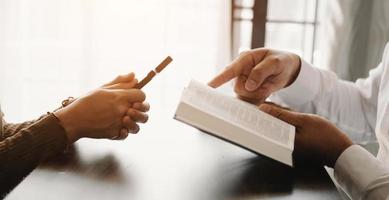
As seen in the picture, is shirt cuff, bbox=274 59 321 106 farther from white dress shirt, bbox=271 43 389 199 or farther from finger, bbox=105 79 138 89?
finger, bbox=105 79 138 89

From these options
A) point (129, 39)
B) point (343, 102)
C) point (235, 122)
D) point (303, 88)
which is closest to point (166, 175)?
point (235, 122)

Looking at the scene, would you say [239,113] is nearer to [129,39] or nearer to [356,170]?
[356,170]

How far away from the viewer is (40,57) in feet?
7.05

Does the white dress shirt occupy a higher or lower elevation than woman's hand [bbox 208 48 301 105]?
lower

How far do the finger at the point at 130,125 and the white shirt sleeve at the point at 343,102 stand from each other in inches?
18.9

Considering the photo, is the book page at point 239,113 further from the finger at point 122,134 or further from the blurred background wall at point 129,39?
the blurred background wall at point 129,39

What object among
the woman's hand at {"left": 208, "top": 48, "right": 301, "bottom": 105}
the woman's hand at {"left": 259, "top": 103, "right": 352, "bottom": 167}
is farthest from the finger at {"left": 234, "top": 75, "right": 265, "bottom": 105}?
the woman's hand at {"left": 259, "top": 103, "right": 352, "bottom": 167}

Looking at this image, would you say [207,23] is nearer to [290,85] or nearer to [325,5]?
[325,5]

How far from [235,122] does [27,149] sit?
322mm

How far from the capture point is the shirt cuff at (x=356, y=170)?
77cm

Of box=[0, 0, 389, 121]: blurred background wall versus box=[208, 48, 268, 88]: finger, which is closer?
box=[208, 48, 268, 88]: finger

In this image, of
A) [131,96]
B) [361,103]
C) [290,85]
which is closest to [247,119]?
[131,96]

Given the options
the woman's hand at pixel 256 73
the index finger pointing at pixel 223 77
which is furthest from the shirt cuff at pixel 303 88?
the index finger pointing at pixel 223 77

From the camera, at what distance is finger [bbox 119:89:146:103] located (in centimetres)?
90
